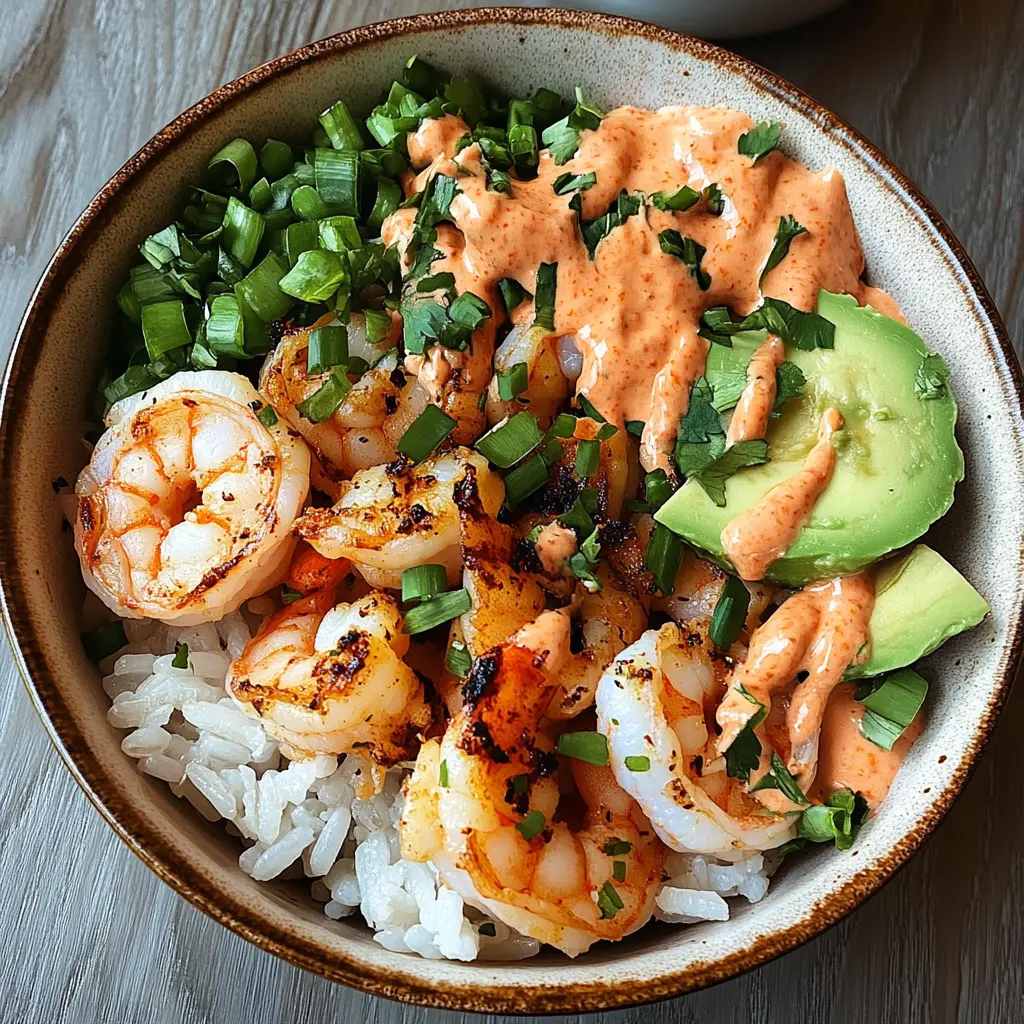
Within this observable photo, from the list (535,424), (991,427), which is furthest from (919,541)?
(535,424)

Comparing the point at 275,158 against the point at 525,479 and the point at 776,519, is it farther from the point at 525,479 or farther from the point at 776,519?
the point at 776,519

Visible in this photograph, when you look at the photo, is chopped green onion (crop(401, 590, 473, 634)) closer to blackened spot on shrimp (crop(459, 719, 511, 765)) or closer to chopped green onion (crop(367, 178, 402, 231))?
blackened spot on shrimp (crop(459, 719, 511, 765))

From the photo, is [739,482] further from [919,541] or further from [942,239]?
[942,239]

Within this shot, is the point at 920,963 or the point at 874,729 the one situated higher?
the point at 874,729

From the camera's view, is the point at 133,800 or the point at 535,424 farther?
the point at 535,424

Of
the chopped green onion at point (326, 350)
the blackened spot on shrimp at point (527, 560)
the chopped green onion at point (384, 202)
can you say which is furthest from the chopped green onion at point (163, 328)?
the blackened spot on shrimp at point (527, 560)

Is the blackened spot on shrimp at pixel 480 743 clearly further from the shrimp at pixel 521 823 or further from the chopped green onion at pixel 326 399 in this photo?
the chopped green onion at pixel 326 399

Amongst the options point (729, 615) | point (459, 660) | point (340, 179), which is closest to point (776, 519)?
point (729, 615)
